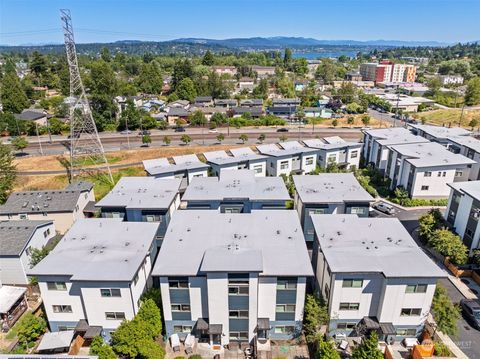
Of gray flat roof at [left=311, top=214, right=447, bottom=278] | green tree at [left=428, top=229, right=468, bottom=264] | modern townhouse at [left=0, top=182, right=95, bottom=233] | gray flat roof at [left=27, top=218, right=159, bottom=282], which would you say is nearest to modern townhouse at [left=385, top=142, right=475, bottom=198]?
green tree at [left=428, top=229, right=468, bottom=264]

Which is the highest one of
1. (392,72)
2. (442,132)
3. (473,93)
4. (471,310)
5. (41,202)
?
(392,72)

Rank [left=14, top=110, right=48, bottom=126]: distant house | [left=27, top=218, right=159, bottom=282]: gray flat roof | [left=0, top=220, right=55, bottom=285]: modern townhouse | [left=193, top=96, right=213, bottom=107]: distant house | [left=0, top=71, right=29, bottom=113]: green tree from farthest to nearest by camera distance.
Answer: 1. [left=193, top=96, right=213, bottom=107]: distant house
2. [left=0, top=71, right=29, bottom=113]: green tree
3. [left=14, top=110, right=48, bottom=126]: distant house
4. [left=0, top=220, right=55, bottom=285]: modern townhouse
5. [left=27, top=218, right=159, bottom=282]: gray flat roof

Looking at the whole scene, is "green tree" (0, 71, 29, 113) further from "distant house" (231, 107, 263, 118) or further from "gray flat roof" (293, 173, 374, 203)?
"gray flat roof" (293, 173, 374, 203)

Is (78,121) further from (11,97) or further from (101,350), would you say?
(11,97)

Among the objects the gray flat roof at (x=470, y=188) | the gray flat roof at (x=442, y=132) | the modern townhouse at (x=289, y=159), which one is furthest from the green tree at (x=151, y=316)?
the gray flat roof at (x=442, y=132)

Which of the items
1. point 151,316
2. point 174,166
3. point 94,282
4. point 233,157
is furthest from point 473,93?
point 94,282

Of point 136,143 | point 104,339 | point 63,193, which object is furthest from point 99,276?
point 136,143

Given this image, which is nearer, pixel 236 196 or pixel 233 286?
pixel 233 286

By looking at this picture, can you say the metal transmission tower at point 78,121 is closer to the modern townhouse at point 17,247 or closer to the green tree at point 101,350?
the modern townhouse at point 17,247

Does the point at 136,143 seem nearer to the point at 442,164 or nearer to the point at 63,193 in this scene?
the point at 63,193
